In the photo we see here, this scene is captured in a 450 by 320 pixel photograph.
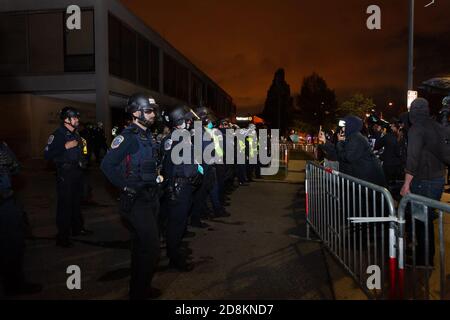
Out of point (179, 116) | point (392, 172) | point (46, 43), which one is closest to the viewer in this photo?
point (179, 116)

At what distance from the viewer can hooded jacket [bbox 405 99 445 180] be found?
197 inches

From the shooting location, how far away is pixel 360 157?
6148 millimetres

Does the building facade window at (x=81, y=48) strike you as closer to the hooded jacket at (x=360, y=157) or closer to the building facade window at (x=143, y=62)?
the building facade window at (x=143, y=62)

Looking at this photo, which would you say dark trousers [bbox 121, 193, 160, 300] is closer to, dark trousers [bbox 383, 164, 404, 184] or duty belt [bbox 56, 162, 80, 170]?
duty belt [bbox 56, 162, 80, 170]

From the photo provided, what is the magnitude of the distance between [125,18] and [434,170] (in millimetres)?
24533

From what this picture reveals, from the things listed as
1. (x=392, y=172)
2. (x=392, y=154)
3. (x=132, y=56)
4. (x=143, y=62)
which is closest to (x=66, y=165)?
(x=392, y=154)

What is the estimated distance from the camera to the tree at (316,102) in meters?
73.6

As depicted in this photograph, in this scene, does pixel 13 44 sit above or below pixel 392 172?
above

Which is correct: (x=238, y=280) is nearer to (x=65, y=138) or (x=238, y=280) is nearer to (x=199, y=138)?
(x=199, y=138)

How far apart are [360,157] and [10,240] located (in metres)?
4.53

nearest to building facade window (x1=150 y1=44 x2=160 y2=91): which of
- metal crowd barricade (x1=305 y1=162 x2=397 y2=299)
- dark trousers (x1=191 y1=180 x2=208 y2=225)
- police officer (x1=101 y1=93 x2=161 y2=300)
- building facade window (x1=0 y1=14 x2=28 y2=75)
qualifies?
building facade window (x1=0 y1=14 x2=28 y2=75)

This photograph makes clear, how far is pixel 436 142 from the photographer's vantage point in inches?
199

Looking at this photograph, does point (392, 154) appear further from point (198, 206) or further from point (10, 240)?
point (10, 240)

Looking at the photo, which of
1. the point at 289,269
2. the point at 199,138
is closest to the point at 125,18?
the point at 199,138
